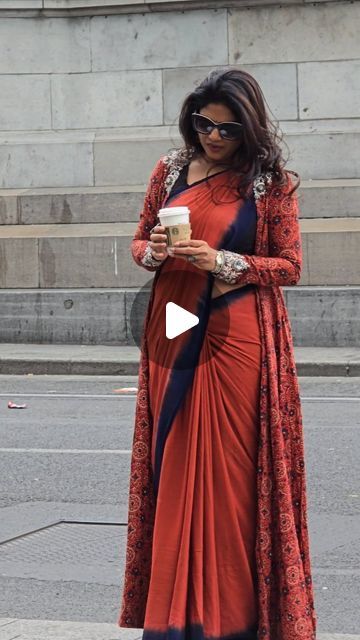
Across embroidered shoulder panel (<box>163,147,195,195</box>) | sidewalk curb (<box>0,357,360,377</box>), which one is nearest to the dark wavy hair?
embroidered shoulder panel (<box>163,147,195,195</box>)

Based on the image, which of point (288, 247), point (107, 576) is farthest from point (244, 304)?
point (107, 576)

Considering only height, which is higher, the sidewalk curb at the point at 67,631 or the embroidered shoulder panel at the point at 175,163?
the embroidered shoulder panel at the point at 175,163

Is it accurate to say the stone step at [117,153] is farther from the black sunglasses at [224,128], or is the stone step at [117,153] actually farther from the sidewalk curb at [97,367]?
the black sunglasses at [224,128]

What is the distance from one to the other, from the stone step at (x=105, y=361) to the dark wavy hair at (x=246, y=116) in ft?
32.5

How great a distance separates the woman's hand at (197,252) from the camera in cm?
413

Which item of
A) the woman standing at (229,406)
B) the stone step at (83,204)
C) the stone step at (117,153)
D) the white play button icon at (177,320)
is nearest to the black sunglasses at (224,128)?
the woman standing at (229,406)

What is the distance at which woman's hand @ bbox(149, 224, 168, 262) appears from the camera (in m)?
4.18

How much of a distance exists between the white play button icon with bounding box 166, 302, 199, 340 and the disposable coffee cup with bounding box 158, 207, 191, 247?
0.27 meters

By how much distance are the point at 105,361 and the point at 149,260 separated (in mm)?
10486

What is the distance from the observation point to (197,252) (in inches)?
164

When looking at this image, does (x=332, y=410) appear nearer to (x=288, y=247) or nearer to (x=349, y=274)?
(x=349, y=274)

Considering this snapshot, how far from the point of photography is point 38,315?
16500 millimetres

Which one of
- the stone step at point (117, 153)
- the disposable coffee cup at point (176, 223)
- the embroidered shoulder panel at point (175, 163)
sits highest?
the stone step at point (117, 153)
